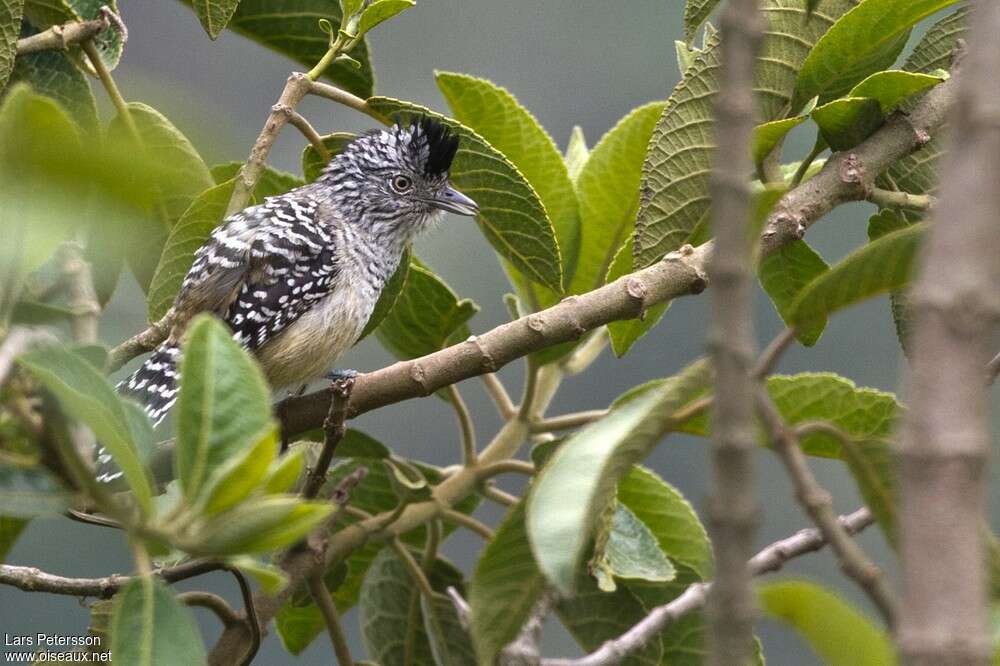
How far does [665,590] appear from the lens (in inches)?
117

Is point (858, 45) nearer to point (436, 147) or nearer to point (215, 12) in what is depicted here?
point (215, 12)

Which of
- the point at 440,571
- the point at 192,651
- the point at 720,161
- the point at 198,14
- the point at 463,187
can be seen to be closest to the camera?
the point at 720,161

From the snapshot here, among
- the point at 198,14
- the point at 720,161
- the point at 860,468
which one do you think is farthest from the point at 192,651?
the point at 198,14

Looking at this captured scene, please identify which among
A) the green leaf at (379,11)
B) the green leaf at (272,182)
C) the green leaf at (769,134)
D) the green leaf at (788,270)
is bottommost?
the green leaf at (788,270)

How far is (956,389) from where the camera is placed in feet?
3.05

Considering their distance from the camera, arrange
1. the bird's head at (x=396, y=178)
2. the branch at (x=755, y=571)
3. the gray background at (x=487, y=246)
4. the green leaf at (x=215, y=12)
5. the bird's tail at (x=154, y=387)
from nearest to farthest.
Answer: the branch at (x=755, y=571) → the green leaf at (x=215, y=12) → the bird's tail at (x=154, y=387) → the bird's head at (x=396, y=178) → the gray background at (x=487, y=246)

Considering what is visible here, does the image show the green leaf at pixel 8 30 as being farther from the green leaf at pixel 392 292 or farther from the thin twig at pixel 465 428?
the thin twig at pixel 465 428

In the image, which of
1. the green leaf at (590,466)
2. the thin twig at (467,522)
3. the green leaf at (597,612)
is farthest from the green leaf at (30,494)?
the green leaf at (597,612)

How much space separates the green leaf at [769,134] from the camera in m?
2.59

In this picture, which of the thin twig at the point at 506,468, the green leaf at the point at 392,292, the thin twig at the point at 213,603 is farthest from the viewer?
the green leaf at the point at 392,292

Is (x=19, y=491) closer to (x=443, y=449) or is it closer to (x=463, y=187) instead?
(x=463, y=187)

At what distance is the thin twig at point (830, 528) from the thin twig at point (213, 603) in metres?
1.47

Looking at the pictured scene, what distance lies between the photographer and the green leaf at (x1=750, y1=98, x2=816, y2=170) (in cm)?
259

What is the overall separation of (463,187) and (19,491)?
151 centimetres
